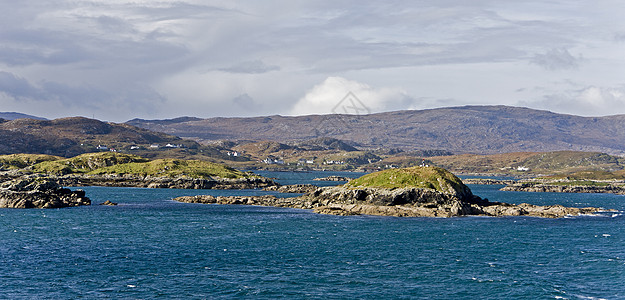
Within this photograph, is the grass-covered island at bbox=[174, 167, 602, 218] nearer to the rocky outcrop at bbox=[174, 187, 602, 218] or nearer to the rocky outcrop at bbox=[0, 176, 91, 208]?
the rocky outcrop at bbox=[174, 187, 602, 218]

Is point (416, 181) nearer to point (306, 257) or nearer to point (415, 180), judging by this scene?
point (415, 180)

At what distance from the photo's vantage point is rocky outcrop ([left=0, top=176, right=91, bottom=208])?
121 metres

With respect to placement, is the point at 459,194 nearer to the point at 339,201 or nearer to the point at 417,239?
the point at 339,201

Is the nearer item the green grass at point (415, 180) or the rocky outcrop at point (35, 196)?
the green grass at point (415, 180)

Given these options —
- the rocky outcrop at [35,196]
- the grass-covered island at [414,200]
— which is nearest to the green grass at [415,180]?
the grass-covered island at [414,200]

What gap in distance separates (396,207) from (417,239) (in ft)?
101

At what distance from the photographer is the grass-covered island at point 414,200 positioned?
11219 centimetres

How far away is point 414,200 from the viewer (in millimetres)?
114188

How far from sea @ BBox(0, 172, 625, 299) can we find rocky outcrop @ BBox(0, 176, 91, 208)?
10439mm

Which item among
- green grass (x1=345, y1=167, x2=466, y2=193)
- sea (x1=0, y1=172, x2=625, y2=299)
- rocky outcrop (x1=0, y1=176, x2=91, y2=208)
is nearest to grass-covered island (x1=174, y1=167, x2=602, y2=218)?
green grass (x1=345, y1=167, x2=466, y2=193)

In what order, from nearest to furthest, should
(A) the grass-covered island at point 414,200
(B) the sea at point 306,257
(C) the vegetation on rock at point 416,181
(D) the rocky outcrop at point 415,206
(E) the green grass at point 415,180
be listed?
(B) the sea at point 306,257
(D) the rocky outcrop at point 415,206
(A) the grass-covered island at point 414,200
(C) the vegetation on rock at point 416,181
(E) the green grass at point 415,180

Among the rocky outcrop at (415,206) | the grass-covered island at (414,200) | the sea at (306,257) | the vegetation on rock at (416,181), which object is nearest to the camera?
the sea at (306,257)

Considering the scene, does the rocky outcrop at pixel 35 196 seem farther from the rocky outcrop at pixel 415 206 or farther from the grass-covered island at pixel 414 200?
the rocky outcrop at pixel 415 206

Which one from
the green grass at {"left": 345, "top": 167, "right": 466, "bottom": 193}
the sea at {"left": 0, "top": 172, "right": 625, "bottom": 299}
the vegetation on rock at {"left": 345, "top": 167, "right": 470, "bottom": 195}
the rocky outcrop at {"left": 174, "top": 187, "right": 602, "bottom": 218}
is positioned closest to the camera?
the sea at {"left": 0, "top": 172, "right": 625, "bottom": 299}
